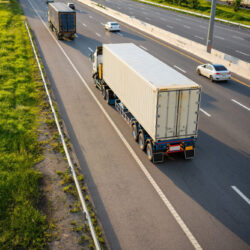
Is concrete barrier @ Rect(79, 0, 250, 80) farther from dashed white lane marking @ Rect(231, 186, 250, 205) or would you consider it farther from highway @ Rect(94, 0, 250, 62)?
dashed white lane marking @ Rect(231, 186, 250, 205)

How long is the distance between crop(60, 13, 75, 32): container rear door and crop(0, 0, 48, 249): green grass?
27.9 ft

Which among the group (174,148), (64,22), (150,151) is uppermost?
(64,22)

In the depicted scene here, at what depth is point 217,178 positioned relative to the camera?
41.9 ft

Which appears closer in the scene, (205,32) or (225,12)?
(205,32)

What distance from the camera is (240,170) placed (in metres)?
13.4

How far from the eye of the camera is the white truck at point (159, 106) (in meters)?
12.5

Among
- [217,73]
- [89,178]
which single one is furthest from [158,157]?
[217,73]

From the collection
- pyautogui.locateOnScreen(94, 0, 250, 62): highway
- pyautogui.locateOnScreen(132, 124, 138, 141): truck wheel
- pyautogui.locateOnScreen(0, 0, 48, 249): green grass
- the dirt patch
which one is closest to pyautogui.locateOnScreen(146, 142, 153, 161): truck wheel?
pyautogui.locateOnScreen(132, 124, 138, 141): truck wheel

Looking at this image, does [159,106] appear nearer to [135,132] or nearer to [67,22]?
[135,132]

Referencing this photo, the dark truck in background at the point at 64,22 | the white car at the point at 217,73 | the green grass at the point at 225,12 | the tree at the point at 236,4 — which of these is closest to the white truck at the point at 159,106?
the white car at the point at 217,73

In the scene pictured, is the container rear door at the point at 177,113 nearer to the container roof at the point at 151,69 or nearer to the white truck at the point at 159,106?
the white truck at the point at 159,106

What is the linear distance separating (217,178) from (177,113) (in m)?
3.06

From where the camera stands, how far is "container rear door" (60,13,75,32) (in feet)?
120

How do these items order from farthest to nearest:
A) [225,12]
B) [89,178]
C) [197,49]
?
[225,12]
[197,49]
[89,178]
